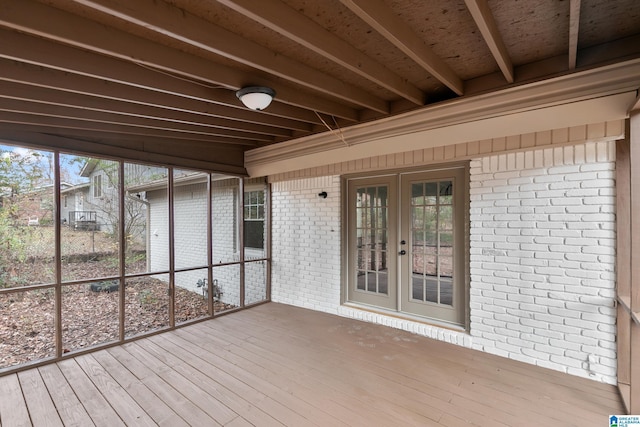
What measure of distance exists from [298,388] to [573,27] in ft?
11.2

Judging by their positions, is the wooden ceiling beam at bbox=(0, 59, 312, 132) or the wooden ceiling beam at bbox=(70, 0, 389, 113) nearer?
the wooden ceiling beam at bbox=(70, 0, 389, 113)

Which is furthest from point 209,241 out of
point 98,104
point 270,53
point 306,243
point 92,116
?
point 270,53

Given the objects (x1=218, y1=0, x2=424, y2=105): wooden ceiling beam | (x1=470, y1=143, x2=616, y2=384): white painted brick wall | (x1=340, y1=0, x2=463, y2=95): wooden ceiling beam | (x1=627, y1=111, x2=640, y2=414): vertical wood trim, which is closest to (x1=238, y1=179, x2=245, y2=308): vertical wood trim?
(x1=218, y1=0, x2=424, y2=105): wooden ceiling beam

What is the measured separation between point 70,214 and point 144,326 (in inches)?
72.4

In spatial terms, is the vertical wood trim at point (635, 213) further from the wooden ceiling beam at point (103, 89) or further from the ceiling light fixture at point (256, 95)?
the wooden ceiling beam at point (103, 89)

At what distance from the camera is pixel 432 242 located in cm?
375

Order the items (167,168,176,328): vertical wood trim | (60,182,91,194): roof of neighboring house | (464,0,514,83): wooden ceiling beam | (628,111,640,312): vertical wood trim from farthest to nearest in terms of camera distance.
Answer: (167,168,176,328): vertical wood trim, (60,182,91,194): roof of neighboring house, (628,111,640,312): vertical wood trim, (464,0,514,83): wooden ceiling beam

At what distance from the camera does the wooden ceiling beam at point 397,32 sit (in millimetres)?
1611

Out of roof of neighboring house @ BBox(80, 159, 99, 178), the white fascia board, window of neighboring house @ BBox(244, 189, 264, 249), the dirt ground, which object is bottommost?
the dirt ground

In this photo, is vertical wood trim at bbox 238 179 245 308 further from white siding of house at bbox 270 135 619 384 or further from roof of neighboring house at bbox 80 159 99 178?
white siding of house at bbox 270 135 619 384

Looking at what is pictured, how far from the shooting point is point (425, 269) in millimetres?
3801

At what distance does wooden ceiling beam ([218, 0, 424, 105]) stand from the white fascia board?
76 cm

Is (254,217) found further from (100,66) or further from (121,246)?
(100,66)

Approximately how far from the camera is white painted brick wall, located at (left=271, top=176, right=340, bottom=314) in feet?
15.2
